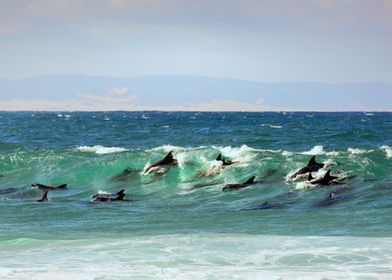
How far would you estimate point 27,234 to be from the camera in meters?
18.0

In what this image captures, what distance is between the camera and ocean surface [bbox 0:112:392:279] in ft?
43.9

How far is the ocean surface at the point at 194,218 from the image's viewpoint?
1337 centimetres

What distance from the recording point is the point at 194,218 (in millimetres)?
21484

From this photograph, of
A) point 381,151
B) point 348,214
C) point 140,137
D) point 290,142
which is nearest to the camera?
point 348,214

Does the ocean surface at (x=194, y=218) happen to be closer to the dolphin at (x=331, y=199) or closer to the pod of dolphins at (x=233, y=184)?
the dolphin at (x=331, y=199)

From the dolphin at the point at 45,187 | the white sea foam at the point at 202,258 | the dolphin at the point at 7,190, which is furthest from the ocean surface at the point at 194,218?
the dolphin at the point at 45,187

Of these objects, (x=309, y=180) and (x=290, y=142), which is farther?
(x=290, y=142)

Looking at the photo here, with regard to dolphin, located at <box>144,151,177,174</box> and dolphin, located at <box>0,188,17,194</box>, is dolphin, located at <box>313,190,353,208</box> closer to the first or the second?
dolphin, located at <box>144,151,177,174</box>

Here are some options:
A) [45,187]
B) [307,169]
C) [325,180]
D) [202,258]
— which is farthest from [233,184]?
[202,258]

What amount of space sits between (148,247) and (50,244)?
2.04 metres

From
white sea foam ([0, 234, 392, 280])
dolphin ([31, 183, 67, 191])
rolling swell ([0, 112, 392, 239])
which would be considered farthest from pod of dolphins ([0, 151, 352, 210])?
white sea foam ([0, 234, 392, 280])

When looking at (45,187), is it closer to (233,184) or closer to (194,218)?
(233,184)

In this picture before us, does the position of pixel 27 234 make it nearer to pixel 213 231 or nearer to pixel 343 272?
pixel 213 231

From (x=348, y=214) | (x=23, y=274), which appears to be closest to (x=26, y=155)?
(x=348, y=214)
